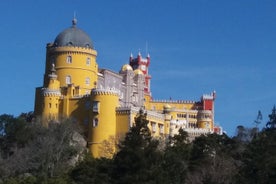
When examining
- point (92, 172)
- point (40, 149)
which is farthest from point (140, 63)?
point (92, 172)

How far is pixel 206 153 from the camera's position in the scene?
226ft

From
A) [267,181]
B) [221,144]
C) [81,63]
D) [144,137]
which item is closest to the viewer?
[267,181]

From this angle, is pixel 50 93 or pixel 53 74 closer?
pixel 50 93

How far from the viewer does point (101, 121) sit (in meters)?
82.9

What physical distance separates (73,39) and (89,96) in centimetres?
873

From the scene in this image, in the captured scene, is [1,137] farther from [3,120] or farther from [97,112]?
[97,112]

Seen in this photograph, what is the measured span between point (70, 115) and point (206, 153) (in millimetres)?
22140

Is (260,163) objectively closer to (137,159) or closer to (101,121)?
(137,159)

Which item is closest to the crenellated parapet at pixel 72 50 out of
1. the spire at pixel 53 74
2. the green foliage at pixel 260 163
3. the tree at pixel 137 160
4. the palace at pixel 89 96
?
the palace at pixel 89 96

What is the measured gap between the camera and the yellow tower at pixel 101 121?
82.5 m

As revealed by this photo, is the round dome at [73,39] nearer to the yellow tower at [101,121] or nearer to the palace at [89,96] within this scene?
the palace at [89,96]

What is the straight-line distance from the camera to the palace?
8312 centimetres

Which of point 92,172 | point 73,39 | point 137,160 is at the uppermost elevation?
point 73,39

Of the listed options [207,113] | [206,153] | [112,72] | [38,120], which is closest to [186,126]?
[207,113]
